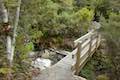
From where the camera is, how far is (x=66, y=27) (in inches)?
462

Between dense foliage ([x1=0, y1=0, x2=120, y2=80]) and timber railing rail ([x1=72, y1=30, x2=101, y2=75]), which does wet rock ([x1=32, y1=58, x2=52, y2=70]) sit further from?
timber railing rail ([x1=72, y1=30, x2=101, y2=75])

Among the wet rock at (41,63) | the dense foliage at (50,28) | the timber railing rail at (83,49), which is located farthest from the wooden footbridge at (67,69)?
the dense foliage at (50,28)

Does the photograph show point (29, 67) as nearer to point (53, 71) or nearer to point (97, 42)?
point (53, 71)

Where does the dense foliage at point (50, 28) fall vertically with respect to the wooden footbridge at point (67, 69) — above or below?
above

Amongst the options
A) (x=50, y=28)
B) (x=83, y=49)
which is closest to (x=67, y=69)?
(x=83, y=49)

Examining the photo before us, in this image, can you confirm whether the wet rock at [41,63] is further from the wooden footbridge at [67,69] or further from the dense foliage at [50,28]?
the dense foliage at [50,28]

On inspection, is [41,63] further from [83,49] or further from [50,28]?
[50,28]

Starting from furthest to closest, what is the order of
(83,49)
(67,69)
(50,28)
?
(50,28)
(83,49)
(67,69)

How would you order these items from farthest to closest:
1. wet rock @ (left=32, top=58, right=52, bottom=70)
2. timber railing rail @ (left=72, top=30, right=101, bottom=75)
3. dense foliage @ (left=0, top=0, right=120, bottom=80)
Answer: wet rock @ (left=32, top=58, right=52, bottom=70)
timber railing rail @ (left=72, top=30, right=101, bottom=75)
dense foliage @ (left=0, top=0, right=120, bottom=80)

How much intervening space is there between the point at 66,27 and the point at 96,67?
8.57ft

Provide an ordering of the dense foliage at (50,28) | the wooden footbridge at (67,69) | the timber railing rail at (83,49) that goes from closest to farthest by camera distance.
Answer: the dense foliage at (50,28)
the wooden footbridge at (67,69)
the timber railing rail at (83,49)

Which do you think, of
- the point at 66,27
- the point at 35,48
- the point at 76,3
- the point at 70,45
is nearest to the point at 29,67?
the point at 35,48

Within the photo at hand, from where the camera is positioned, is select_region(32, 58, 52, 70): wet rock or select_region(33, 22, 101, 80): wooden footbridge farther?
select_region(32, 58, 52, 70): wet rock

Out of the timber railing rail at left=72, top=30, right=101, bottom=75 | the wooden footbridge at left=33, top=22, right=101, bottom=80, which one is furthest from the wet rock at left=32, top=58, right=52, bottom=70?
the timber railing rail at left=72, top=30, right=101, bottom=75
